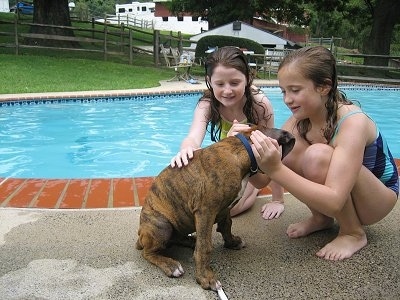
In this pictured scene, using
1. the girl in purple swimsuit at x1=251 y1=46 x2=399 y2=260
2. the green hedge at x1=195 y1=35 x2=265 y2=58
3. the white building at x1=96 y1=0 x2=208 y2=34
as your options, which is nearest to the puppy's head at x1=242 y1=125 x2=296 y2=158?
the girl in purple swimsuit at x1=251 y1=46 x2=399 y2=260

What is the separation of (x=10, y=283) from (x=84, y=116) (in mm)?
7559

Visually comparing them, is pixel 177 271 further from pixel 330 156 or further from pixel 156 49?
pixel 156 49

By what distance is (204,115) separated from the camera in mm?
3186

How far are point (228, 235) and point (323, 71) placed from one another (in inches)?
43.7

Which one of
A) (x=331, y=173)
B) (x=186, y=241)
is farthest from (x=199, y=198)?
(x=331, y=173)

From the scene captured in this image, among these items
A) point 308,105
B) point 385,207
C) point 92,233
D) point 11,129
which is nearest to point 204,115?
point 308,105

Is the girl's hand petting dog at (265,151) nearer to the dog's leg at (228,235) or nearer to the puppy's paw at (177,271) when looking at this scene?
the dog's leg at (228,235)

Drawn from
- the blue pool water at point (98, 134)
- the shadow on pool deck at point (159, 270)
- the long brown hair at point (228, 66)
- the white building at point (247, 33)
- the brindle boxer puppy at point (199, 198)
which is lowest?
the blue pool water at point (98, 134)

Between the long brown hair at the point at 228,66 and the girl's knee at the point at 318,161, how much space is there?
0.78 meters

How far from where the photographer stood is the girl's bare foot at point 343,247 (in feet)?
8.34

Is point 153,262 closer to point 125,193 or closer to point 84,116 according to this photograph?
point 125,193

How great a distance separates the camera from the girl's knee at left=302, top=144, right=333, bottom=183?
240cm

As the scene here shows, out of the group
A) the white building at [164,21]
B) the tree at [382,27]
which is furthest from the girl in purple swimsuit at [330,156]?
the white building at [164,21]

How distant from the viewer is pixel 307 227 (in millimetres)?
2855
